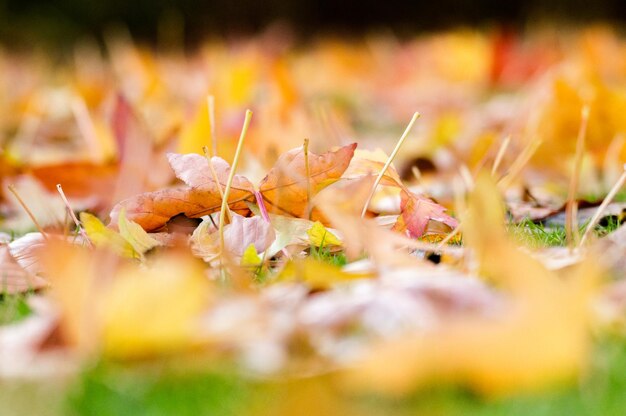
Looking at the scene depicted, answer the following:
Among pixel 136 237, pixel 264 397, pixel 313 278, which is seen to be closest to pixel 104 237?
pixel 136 237

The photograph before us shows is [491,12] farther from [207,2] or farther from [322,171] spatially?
[322,171]

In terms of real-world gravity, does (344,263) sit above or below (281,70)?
above

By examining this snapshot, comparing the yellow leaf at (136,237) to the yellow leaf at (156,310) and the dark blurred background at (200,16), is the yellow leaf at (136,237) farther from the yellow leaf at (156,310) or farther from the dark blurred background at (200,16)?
the dark blurred background at (200,16)

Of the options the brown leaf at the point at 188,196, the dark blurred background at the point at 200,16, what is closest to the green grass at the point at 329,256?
the brown leaf at the point at 188,196

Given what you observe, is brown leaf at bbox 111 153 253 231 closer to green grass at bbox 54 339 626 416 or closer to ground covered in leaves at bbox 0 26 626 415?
ground covered in leaves at bbox 0 26 626 415

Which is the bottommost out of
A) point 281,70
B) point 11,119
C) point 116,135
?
point 11,119

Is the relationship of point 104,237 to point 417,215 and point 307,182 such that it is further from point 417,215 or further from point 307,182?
point 417,215

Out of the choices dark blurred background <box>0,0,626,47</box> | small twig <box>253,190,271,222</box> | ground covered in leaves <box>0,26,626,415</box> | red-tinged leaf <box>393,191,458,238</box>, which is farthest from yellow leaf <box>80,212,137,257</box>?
dark blurred background <box>0,0,626,47</box>

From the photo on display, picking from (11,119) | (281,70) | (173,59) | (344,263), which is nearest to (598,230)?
(344,263)
